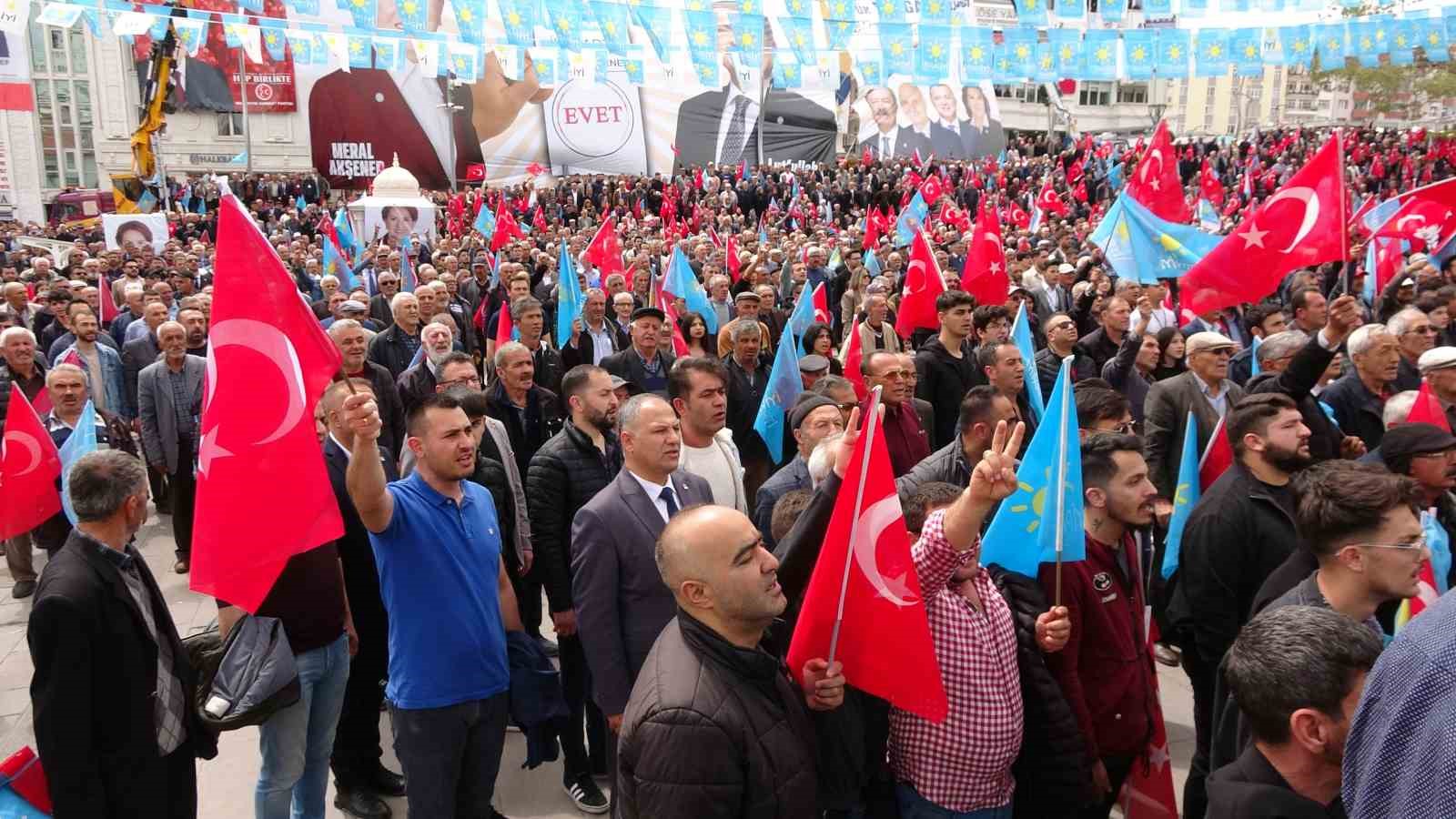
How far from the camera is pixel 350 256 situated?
671 inches

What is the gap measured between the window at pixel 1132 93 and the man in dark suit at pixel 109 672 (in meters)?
75.2

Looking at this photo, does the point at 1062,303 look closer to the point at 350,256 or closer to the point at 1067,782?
the point at 1067,782

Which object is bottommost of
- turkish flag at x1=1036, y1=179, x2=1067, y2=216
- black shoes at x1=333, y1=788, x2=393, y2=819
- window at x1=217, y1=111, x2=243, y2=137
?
black shoes at x1=333, y1=788, x2=393, y2=819

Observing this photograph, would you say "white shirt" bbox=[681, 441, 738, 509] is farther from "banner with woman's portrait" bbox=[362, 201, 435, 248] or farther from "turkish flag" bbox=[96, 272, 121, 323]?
"banner with woman's portrait" bbox=[362, 201, 435, 248]

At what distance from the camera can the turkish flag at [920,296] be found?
848cm

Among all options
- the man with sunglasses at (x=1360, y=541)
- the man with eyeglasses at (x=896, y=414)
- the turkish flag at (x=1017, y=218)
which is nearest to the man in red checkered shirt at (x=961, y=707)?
the man with sunglasses at (x=1360, y=541)

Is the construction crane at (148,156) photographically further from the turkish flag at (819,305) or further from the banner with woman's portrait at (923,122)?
the banner with woman's portrait at (923,122)

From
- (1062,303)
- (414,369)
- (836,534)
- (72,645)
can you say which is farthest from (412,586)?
(1062,303)

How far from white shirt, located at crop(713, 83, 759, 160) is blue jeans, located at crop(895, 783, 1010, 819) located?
39.7m

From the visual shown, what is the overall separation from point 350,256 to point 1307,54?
15.8 metres

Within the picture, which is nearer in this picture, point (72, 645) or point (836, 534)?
point (836, 534)

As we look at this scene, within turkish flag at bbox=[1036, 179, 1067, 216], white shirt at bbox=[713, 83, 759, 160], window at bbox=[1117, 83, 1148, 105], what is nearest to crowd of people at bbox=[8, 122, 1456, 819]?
turkish flag at bbox=[1036, 179, 1067, 216]

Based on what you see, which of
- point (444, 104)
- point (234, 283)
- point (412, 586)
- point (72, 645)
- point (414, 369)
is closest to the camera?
point (72, 645)

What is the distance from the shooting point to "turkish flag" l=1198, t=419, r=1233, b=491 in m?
4.52
